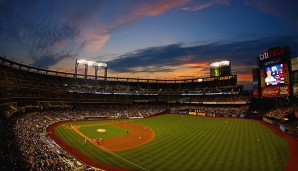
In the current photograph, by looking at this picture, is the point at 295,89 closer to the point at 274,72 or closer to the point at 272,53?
the point at 274,72

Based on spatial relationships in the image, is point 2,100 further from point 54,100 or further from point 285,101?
point 285,101

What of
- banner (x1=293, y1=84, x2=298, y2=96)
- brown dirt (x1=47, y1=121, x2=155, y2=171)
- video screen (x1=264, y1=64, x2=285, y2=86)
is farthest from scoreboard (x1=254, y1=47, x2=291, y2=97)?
brown dirt (x1=47, y1=121, x2=155, y2=171)

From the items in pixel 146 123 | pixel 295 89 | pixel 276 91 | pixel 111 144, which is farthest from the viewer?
pixel 146 123

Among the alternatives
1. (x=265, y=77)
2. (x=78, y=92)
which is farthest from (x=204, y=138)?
(x=78, y=92)

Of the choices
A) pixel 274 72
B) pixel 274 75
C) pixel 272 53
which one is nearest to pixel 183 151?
pixel 274 75

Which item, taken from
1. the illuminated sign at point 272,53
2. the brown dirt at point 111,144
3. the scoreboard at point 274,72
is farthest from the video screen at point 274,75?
the brown dirt at point 111,144

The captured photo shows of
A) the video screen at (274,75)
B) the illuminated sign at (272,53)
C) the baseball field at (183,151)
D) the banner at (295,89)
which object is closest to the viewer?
the baseball field at (183,151)

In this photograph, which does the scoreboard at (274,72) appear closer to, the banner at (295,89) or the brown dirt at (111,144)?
the banner at (295,89)
